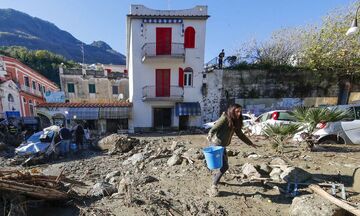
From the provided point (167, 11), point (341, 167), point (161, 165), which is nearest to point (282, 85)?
point (167, 11)

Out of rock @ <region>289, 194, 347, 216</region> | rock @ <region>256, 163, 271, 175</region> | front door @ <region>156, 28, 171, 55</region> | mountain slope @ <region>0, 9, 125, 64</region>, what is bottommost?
rock @ <region>256, 163, 271, 175</region>

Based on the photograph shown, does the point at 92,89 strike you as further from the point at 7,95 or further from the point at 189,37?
the point at 189,37

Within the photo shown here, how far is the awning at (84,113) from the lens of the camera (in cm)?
1809

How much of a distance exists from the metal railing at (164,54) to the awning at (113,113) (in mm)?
5117

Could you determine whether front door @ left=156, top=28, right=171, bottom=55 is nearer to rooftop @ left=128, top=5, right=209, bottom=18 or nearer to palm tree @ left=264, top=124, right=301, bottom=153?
rooftop @ left=128, top=5, right=209, bottom=18

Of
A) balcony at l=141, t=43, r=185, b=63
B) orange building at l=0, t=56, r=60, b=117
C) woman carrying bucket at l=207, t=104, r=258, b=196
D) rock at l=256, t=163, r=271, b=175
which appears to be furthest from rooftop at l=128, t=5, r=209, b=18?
woman carrying bucket at l=207, t=104, r=258, b=196

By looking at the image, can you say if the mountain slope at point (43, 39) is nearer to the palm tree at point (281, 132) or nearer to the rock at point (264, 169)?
the palm tree at point (281, 132)

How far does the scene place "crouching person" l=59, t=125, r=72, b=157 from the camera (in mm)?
11656

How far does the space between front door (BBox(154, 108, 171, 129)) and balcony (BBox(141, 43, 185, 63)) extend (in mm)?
4657

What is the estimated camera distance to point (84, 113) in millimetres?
18391

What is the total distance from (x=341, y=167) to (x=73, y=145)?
12305mm

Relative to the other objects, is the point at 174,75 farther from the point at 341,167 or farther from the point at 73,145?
the point at 341,167

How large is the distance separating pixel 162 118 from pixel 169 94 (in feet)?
8.18

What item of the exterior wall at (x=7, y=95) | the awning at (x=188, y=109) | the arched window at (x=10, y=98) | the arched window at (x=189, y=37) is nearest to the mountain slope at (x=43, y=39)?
the exterior wall at (x=7, y=95)
